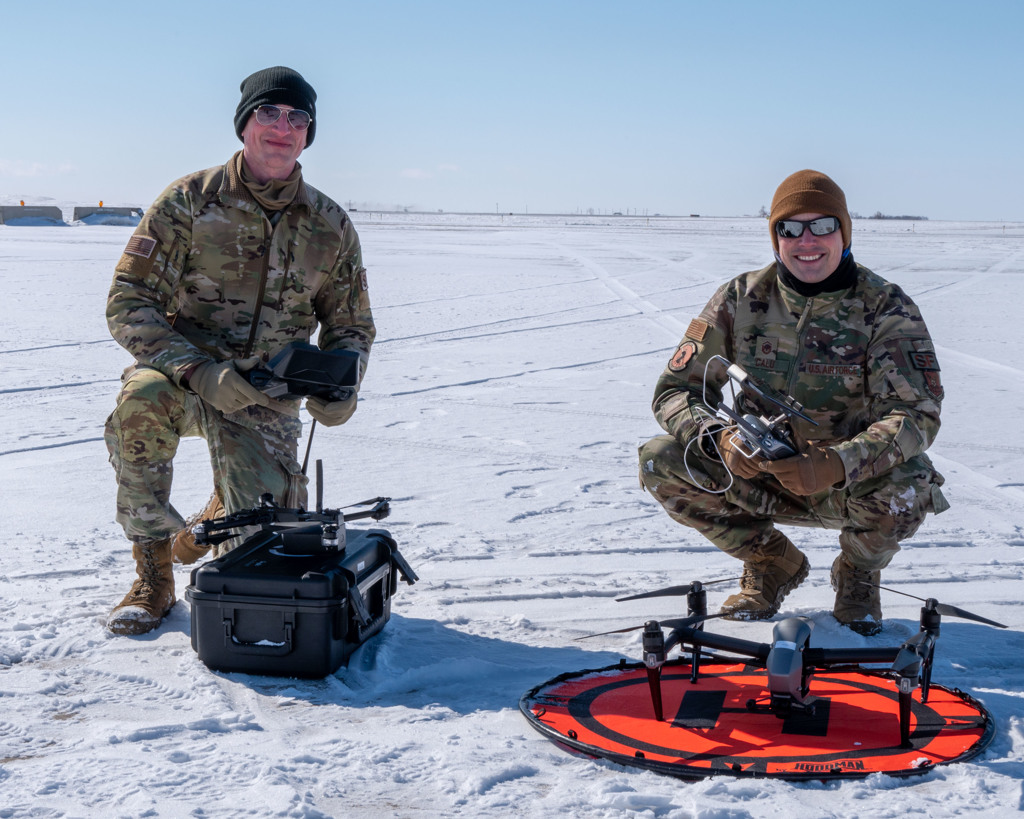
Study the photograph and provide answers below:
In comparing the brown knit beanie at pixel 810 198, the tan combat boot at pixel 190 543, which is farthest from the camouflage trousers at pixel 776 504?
the tan combat boot at pixel 190 543

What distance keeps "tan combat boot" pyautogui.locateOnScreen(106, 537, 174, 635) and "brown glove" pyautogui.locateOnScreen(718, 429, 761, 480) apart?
183 centimetres

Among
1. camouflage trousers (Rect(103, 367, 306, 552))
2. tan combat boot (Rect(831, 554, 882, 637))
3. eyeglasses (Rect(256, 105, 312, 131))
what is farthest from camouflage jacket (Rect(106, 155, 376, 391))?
tan combat boot (Rect(831, 554, 882, 637))

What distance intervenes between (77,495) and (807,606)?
325 cm

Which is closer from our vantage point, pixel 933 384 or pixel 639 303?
pixel 933 384

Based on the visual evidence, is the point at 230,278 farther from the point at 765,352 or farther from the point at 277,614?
the point at 765,352

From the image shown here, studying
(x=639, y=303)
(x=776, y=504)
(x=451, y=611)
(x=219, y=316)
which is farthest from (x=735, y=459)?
(x=639, y=303)

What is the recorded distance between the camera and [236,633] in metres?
2.93

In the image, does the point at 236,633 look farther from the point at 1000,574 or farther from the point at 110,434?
the point at 1000,574

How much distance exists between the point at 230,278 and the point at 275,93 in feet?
2.11

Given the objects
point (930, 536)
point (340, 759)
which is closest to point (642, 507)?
point (930, 536)

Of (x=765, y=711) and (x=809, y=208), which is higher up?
(x=809, y=208)

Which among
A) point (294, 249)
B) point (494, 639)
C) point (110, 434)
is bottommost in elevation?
point (494, 639)

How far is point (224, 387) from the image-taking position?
10.5 ft

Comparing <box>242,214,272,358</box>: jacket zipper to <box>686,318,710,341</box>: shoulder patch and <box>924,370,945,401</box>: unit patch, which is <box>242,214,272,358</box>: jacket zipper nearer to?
<box>686,318,710,341</box>: shoulder patch
